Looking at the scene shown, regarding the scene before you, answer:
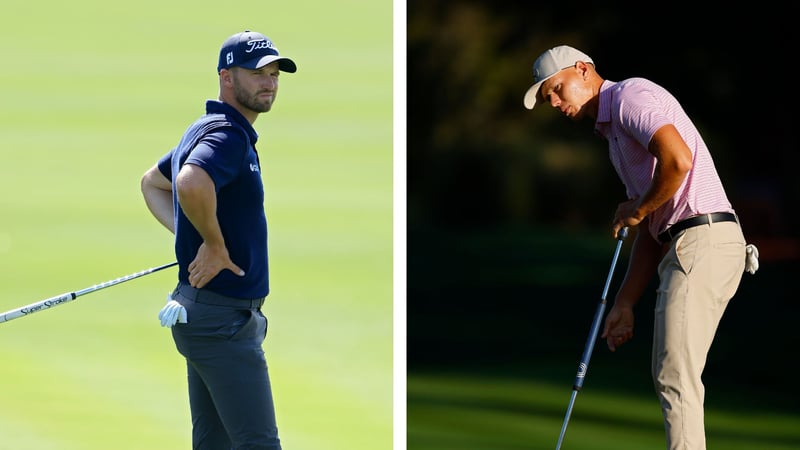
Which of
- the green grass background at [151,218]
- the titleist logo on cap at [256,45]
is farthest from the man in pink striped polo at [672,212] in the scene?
the green grass background at [151,218]

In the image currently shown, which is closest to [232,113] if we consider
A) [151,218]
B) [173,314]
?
[173,314]

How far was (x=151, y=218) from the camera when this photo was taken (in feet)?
14.8

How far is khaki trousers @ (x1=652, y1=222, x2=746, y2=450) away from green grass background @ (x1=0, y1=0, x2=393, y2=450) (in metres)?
1.59

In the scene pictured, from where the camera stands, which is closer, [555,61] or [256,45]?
[256,45]

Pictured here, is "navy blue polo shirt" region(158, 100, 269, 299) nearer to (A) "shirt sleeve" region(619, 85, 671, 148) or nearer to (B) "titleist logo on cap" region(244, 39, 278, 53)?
(B) "titleist logo on cap" region(244, 39, 278, 53)

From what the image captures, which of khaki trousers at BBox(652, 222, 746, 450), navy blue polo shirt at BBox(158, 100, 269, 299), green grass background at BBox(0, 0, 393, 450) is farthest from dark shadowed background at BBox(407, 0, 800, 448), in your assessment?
navy blue polo shirt at BBox(158, 100, 269, 299)

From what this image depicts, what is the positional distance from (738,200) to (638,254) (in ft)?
18.4

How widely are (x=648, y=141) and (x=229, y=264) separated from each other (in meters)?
1.00

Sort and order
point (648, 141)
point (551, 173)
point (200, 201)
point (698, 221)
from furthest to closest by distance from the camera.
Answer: point (551, 173) < point (698, 221) < point (648, 141) < point (200, 201)

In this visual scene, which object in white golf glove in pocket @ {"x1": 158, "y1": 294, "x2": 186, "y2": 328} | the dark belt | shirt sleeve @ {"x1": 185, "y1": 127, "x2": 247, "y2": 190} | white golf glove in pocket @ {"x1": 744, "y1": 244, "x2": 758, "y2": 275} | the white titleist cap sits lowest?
white golf glove in pocket @ {"x1": 158, "y1": 294, "x2": 186, "y2": 328}

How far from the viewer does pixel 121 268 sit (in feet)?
Result: 15.1

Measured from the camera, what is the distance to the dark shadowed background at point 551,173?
7.62 meters

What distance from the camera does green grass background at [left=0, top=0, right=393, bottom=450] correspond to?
446cm

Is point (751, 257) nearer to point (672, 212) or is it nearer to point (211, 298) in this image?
point (672, 212)
